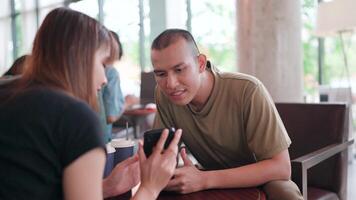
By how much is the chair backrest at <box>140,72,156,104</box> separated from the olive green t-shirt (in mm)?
2357

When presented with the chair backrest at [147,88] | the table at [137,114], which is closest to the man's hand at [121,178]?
the table at [137,114]

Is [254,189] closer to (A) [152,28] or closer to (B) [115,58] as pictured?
(B) [115,58]

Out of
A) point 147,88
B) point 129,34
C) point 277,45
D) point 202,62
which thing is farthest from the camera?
point 129,34

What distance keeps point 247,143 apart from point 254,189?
261 millimetres

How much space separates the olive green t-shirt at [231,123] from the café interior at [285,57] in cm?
16

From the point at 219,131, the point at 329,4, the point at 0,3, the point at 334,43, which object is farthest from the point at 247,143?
the point at 0,3

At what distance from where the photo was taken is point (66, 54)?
819 mm

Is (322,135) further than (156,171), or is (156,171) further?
(322,135)

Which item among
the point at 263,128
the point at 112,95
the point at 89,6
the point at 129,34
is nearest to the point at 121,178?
the point at 263,128

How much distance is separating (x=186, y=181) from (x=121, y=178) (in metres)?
0.20

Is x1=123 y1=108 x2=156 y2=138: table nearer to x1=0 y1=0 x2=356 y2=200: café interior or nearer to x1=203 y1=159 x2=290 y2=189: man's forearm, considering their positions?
x1=0 y1=0 x2=356 y2=200: café interior

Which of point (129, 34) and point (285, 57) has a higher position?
point (129, 34)

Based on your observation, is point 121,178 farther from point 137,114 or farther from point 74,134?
point 137,114

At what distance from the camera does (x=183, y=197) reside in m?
1.14
